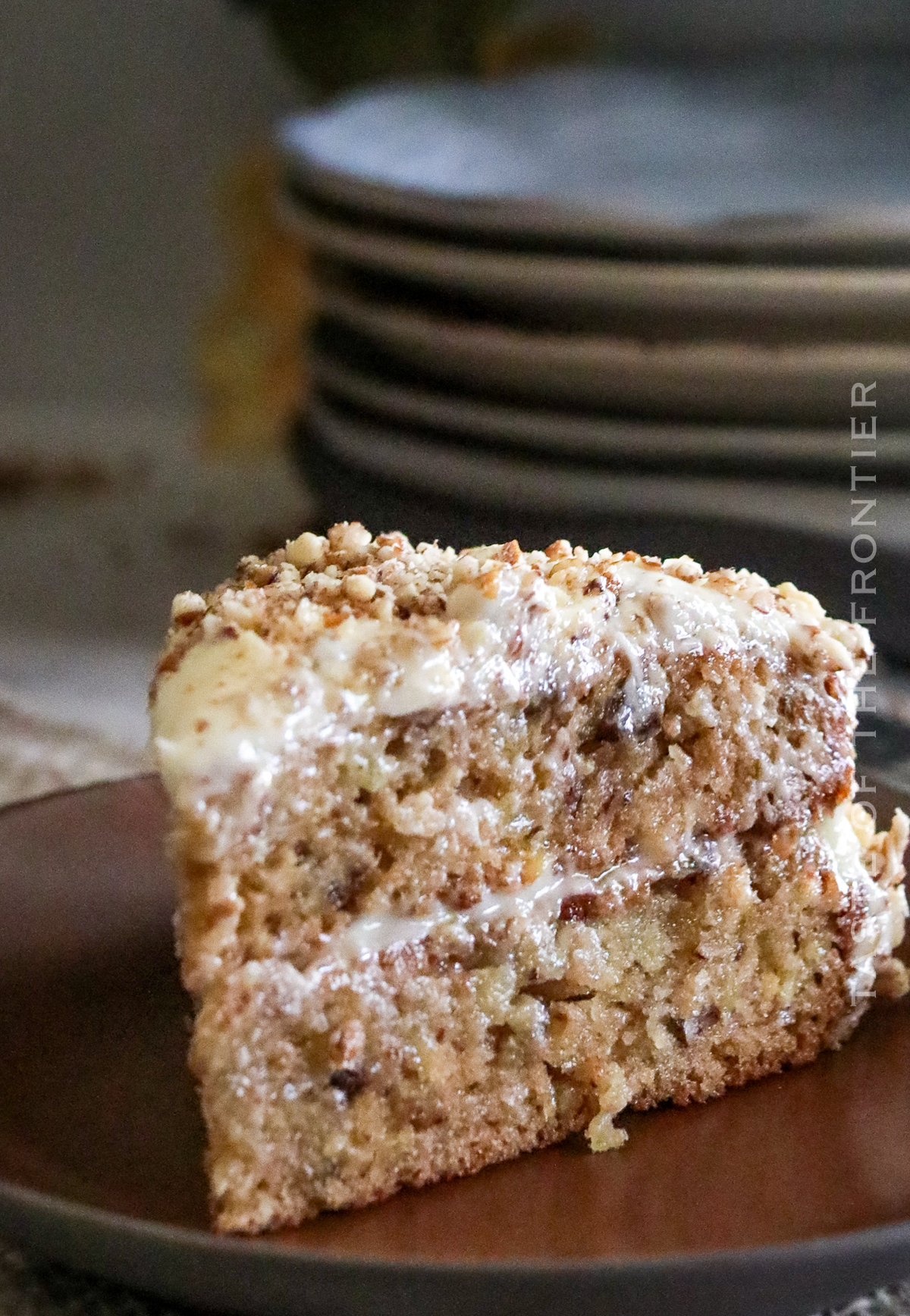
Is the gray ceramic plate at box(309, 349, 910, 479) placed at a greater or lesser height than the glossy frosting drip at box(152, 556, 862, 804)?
lesser

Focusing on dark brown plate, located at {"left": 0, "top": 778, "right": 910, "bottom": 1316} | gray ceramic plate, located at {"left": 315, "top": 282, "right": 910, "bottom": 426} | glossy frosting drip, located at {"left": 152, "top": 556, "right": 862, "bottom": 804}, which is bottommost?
dark brown plate, located at {"left": 0, "top": 778, "right": 910, "bottom": 1316}

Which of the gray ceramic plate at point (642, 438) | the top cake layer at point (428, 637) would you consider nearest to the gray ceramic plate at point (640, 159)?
the gray ceramic plate at point (642, 438)

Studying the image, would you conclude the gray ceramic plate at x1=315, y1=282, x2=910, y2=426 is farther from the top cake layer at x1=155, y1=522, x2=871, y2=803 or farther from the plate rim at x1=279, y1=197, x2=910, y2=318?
the top cake layer at x1=155, y1=522, x2=871, y2=803

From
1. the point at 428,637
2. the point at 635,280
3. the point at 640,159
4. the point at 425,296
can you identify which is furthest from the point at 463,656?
the point at 640,159

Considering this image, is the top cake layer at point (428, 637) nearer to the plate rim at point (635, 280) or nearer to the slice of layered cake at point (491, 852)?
the slice of layered cake at point (491, 852)

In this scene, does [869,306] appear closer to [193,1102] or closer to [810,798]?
[810,798]

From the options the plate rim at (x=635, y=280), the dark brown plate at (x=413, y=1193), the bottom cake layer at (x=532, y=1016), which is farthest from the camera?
the plate rim at (x=635, y=280)

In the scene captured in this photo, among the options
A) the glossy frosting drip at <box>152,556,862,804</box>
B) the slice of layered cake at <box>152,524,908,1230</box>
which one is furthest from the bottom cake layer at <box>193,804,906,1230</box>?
the glossy frosting drip at <box>152,556,862,804</box>
